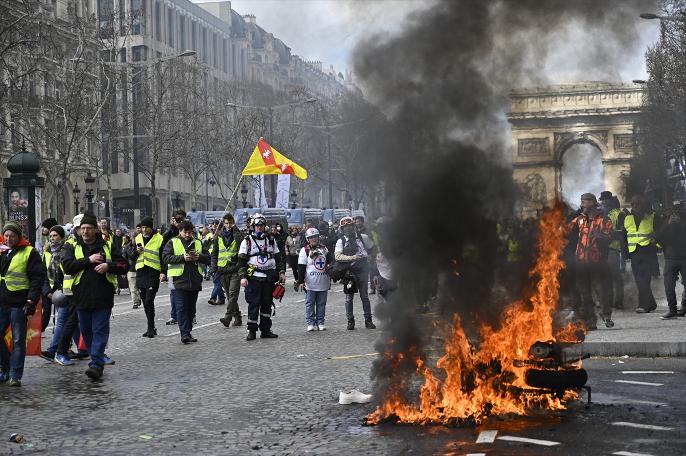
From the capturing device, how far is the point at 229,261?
17.3m

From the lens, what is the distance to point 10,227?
35.3 feet

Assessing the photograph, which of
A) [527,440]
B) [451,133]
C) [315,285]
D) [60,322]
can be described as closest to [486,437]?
[527,440]

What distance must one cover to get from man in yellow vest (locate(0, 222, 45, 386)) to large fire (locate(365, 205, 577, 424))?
423 cm

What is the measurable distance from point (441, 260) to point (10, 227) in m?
4.83

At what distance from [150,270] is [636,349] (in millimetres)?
7271

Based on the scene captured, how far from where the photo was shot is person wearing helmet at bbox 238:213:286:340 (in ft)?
47.2

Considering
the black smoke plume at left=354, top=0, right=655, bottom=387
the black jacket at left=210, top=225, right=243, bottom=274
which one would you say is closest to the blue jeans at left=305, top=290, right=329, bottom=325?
the black jacket at left=210, top=225, right=243, bottom=274

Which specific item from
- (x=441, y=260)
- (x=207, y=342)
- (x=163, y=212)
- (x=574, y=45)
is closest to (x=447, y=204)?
(x=441, y=260)

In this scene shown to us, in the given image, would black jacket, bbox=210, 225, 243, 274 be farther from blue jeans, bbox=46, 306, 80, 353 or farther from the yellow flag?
the yellow flag

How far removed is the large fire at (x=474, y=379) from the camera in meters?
7.69

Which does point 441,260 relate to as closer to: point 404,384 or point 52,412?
point 404,384

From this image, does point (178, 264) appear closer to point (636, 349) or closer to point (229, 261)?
point (229, 261)

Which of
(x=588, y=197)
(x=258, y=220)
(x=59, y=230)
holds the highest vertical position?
(x=588, y=197)

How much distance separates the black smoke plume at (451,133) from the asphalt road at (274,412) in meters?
0.92
